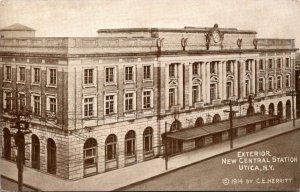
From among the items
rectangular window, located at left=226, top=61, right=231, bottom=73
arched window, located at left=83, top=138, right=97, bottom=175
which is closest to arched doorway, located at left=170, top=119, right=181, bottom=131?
rectangular window, located at left=226, top=61, right=231, bottom=73

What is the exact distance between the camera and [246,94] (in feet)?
33.1

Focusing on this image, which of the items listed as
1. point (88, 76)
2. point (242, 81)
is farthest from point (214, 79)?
point (88, 76)

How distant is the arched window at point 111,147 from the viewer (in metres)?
8.69

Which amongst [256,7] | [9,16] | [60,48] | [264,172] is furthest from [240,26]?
[9,16]

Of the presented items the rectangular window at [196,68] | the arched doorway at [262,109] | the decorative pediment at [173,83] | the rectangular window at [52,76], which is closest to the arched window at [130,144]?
the decorative pediment at [173,83]

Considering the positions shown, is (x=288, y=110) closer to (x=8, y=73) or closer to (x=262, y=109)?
(x=262, y=109)

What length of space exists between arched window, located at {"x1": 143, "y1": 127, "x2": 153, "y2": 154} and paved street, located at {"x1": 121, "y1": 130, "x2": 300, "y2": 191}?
26.7 inches

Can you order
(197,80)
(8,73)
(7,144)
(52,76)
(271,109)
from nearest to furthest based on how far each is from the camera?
(52,76), (8,73), (7,144), (197,80), (271,109)

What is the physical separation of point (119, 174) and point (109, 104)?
4.53 feet

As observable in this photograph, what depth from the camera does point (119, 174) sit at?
28.2 ft

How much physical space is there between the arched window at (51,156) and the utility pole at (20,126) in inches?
18.9

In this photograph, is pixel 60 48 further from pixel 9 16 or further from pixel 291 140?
pixel 291 140

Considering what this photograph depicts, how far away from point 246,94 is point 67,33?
169 inches

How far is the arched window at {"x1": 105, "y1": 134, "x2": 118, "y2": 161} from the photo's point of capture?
8686mm
